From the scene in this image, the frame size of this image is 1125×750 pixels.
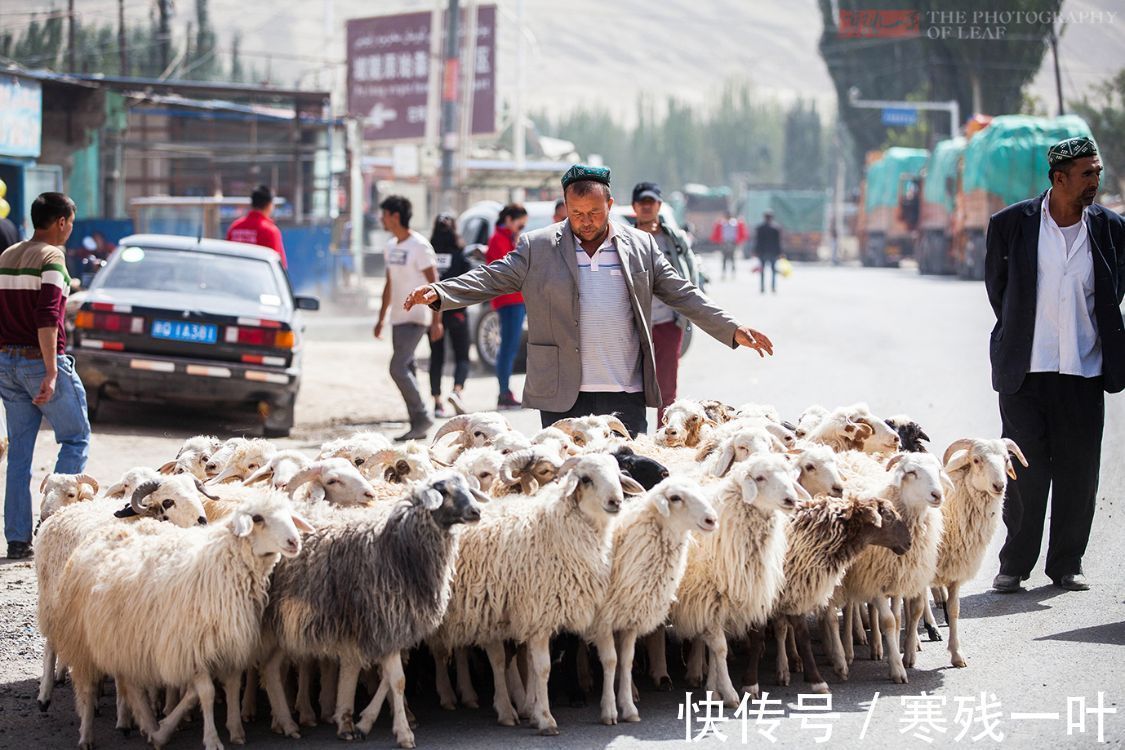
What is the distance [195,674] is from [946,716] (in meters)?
2.93

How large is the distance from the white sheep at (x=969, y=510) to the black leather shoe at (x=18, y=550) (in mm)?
5357

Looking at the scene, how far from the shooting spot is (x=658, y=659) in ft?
21.5

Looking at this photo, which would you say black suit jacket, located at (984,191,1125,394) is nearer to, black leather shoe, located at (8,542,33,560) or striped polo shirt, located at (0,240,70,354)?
striped polo shirt, located at (0,240,70,354)

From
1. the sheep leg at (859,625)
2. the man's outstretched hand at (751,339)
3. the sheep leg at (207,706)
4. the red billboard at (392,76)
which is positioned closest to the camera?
the sheep leg at (207,706)

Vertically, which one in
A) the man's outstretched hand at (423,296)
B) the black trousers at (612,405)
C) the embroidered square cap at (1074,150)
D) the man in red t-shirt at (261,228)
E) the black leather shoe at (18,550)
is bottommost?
the black leather shoe at (18,550)

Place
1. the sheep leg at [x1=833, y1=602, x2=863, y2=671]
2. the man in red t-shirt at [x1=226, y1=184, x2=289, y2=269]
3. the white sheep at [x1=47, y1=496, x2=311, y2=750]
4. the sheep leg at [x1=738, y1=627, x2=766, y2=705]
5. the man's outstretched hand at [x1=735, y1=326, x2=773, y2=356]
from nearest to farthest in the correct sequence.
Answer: the white sheep at [x1=47, y1=496, x2=311, y2=750], the sheep leg at [x1=738, y1=627, x2=766, y2=705], the sheep leg at [x1=833, y1=602, x2=863, y2=671], the man's outstretched hand at [x1=735, y1=326, x2=773, y2=356], the man in red t-shirt at [x1=226, y1=184, x2=289, y2=269]

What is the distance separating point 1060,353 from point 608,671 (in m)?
3.49

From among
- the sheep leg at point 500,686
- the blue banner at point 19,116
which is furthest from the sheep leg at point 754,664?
the blue banner at point 19,116

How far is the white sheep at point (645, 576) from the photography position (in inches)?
233

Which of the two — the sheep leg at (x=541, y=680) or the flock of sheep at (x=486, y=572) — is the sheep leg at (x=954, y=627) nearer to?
the flock of sheep at (x=486, y=572)

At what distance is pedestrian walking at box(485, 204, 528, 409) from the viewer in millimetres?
14961

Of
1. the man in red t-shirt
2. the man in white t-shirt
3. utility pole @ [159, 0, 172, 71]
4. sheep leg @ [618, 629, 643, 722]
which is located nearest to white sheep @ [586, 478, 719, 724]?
sheep leg @ [618, 629, 643, 722]

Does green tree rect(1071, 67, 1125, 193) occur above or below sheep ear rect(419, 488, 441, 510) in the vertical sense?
above

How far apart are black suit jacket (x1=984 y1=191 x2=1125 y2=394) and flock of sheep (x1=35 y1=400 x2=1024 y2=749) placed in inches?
40.0
